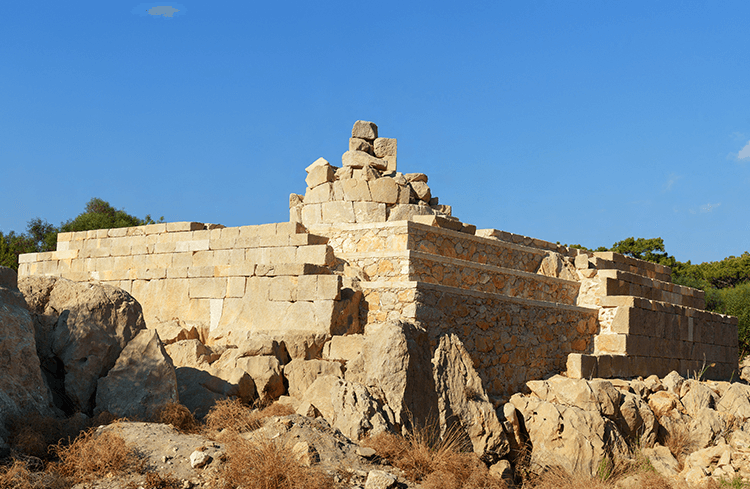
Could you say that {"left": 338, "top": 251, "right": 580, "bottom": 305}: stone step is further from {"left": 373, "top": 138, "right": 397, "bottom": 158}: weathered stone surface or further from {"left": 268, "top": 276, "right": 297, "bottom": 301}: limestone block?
{"left": 373, "top": 138, "right": 397, "bottom": 158}: weathered stone surface

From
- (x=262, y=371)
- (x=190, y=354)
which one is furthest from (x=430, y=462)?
(x=190, y=354)

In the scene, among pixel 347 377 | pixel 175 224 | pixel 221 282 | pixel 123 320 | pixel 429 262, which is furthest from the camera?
pixel 175 224

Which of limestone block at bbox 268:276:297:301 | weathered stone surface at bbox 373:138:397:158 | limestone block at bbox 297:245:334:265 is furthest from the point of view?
weathered stone surface at bbox 373:138:397:158

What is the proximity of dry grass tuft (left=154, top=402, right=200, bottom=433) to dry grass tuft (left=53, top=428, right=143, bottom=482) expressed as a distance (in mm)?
869

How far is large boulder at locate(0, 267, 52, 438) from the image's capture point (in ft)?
25.2

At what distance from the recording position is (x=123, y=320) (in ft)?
30.0

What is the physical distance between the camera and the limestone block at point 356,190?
13758 mm

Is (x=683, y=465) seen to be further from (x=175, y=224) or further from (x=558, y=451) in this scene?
(x=175, y=224)

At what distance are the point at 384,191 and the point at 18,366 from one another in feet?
24.9

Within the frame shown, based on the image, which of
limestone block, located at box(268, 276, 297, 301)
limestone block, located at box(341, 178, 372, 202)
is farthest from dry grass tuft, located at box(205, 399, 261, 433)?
limestone block, located at box(341, 178, 372, 202)

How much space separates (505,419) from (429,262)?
2.73m

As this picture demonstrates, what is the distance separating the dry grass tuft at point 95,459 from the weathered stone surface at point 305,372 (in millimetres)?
2916

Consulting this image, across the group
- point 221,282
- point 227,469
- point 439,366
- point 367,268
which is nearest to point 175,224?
point 221,282

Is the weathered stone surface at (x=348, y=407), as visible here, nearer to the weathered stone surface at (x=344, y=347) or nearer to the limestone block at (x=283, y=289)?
the weathered stone surface at (x=344, y=347)
